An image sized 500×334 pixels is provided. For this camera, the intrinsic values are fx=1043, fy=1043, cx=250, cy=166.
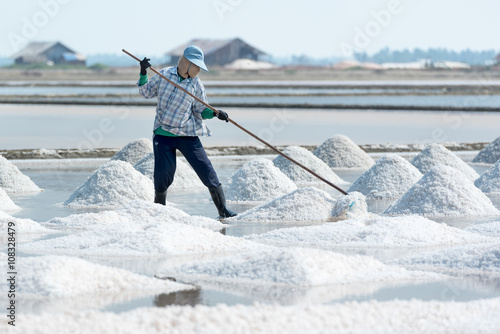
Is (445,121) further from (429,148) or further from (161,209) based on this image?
(161,209)

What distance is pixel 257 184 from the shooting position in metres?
9.63

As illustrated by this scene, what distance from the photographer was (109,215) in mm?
7625

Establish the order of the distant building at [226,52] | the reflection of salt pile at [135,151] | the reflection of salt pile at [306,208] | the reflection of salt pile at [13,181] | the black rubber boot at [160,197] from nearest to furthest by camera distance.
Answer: the black rubber boot at [160,197] → the reflection of salt pile at [306,208] → the reflection of salt pile at [13,181] → the reflection of salt pile at [135,151] → the distant building at [226,52]

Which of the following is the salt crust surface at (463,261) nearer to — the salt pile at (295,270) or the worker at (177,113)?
the salt pile at (295,270)

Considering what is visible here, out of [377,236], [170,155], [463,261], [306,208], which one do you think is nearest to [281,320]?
[463,261]

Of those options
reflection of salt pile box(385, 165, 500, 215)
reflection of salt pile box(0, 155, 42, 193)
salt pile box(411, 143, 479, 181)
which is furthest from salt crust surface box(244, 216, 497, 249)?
salt pile box(411, 143, 479, 181)

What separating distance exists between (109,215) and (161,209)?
1.25 feet

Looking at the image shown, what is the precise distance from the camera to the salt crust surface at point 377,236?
6.74 metres

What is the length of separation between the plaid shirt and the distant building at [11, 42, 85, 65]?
10861 centimetres

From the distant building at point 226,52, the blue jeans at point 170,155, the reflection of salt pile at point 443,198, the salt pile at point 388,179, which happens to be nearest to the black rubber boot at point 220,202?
the blue jeans at point 170,155

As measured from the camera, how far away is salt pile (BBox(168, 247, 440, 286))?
17.5 ft

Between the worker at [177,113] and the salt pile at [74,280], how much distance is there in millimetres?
2525

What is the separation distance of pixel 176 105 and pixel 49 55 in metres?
109

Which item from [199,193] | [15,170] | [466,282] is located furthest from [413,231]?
[15,170]
